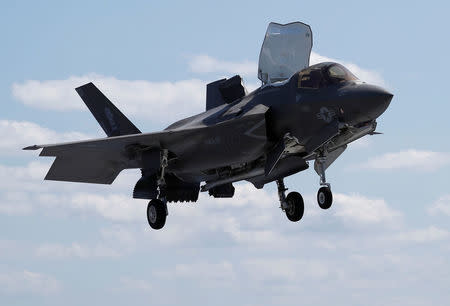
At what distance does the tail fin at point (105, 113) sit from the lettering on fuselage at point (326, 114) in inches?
332

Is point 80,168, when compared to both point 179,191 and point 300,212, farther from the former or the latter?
point 300,212

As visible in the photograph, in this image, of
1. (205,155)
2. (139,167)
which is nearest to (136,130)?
(139,167)

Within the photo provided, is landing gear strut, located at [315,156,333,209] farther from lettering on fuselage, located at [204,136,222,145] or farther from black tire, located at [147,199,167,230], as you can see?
black tire, located at [147,199,167,230]

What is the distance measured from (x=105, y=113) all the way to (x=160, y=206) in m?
5.07

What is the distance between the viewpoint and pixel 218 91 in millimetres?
31062

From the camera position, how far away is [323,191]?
89.5ft

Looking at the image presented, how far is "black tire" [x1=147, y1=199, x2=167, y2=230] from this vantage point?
29.6 meters

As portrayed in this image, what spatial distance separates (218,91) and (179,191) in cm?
354

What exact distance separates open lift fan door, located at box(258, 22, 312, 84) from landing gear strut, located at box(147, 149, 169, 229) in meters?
4.05

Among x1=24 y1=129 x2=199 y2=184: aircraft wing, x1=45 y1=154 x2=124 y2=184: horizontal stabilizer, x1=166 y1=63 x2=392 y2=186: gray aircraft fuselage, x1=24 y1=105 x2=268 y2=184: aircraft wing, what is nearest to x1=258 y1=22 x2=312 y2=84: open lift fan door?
x1=166 y1=63 x2=392 y2=186: gray aircraft fuselage

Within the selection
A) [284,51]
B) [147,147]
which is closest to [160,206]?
[147,147]

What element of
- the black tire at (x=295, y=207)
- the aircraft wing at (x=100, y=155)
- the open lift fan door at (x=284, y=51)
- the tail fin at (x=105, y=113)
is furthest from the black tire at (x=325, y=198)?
the tail fin at (x=105, y=113)

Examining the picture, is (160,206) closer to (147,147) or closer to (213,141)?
(147,147)

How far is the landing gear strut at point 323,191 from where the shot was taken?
27.2 m
